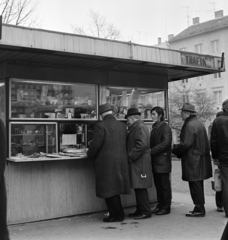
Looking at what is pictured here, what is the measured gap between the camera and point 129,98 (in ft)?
25.6

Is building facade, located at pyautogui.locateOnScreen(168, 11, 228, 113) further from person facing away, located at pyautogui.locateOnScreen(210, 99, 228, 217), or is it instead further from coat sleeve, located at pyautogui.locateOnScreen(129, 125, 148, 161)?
coat sleeve, located at pyautogui.locateOnScreen(129, 125, 148, 161)

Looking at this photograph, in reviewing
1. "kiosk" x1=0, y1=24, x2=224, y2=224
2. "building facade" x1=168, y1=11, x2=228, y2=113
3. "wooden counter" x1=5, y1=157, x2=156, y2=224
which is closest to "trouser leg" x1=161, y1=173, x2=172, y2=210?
"kiosk" x1=0, y1=24, x2=224, y2=224

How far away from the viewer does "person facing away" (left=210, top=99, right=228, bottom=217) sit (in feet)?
20.4

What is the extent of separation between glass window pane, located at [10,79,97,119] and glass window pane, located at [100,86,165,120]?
0.30 meters

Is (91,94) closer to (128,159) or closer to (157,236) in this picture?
(128,159)

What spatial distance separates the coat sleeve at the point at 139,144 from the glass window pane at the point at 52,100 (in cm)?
111

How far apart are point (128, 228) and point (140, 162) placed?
1.10m

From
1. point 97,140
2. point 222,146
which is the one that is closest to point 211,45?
point 222,146

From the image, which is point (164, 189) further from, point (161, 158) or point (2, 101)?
point (2, 101)


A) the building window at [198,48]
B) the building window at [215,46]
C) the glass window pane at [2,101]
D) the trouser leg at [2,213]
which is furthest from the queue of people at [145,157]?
the building window at [198,48]

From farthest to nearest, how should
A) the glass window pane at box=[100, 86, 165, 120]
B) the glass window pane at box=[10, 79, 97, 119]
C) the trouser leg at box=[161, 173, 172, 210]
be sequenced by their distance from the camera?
the glass window pane at box=[100, 86, 165, 120] < the trouser leg at box=[161, 173, 172, 210] < the glass window pane at box=[10, 79, 97, 119]

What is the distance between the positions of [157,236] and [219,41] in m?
45.4

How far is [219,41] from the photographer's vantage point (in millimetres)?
47812

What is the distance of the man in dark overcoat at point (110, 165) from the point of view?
20.3ft
